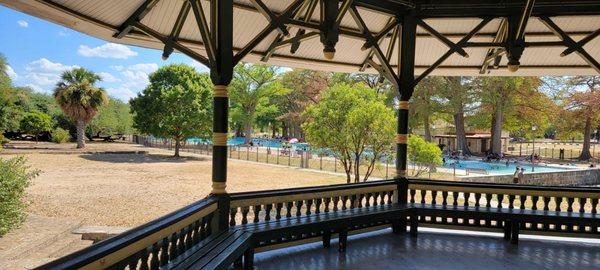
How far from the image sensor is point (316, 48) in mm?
7109

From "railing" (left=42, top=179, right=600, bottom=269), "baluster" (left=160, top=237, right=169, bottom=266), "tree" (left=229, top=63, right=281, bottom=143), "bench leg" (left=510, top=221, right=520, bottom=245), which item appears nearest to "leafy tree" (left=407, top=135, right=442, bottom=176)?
"railing" (left=42, top=179, right=600, bottom=269)

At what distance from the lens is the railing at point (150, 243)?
7.55 feet

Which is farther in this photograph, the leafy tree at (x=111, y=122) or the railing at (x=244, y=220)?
the leafy tree at (x=111, y=122)

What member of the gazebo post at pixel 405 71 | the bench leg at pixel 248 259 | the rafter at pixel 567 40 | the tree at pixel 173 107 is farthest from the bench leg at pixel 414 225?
the tree at pixel 173 107

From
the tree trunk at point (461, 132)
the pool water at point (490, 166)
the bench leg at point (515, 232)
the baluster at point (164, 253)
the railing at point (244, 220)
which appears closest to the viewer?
the railing at point (244, 220)

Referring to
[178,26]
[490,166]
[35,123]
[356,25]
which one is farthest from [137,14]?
[35,123]

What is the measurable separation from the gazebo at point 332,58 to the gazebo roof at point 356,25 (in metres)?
0.02

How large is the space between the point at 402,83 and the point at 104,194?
49.0 feet

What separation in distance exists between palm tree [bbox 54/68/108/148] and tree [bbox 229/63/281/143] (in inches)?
505

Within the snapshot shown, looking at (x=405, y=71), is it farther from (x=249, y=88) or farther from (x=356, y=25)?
(x=249, y=88)

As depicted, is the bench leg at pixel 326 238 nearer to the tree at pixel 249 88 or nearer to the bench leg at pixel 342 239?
the bench leg at pixel 342 239

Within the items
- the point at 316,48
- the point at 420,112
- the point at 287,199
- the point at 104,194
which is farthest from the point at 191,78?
the point at 287,199

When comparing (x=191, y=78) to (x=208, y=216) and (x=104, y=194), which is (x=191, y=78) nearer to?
(x=104, y=194)

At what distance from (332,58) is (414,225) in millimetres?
2843
